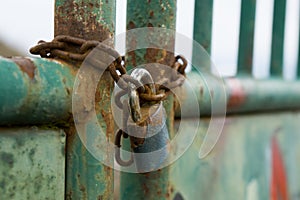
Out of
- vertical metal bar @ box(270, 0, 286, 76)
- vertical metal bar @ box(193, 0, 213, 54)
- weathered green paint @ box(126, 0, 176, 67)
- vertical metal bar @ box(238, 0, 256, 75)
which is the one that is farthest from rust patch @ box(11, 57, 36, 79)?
vertical metal bar @ box(270, 0, 286, 76)

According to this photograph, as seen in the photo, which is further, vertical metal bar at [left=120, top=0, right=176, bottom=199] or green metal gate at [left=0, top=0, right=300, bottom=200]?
vertical metal bar at [left=120, top=0, right=176, bottom=199]

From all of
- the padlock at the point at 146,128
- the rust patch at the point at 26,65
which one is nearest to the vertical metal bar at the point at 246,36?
the padlock at the point at 146,128

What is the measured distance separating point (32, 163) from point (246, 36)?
42.6 inches

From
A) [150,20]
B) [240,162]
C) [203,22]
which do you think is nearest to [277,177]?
[240,162]

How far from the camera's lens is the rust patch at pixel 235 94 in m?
1.51

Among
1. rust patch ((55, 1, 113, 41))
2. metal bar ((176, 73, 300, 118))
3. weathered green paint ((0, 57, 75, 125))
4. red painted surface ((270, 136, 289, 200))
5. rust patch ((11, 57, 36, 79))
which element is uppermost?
rust patch ((55, 1, 113, 41))

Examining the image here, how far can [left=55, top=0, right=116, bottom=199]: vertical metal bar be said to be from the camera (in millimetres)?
890

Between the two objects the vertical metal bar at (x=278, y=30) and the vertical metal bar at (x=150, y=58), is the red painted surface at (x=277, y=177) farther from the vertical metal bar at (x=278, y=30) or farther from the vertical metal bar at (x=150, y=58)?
the vertical metal bar at (x=150, y=58)

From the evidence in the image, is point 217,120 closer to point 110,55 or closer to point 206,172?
point 206,172

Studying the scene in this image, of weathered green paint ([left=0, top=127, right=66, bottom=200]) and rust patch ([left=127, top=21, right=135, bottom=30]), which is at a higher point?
rust patch ([left=127, top=21, right=135, bottom=30])

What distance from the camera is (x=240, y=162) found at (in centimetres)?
160

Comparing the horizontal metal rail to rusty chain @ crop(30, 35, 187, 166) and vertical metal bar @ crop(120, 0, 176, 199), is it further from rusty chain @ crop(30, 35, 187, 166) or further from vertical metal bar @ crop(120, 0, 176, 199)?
vertical metal bar @ crop(120, 0, 176, 199)

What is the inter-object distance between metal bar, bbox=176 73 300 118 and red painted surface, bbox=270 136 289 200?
13 cm

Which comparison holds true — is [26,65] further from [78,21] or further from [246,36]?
[246,36]
